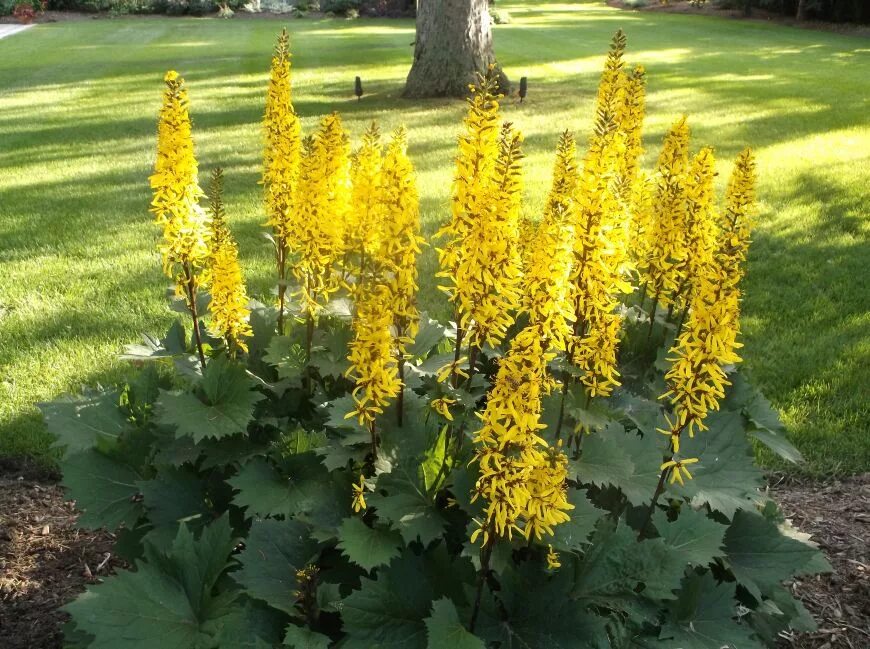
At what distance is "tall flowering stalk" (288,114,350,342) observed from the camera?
3.05 metres

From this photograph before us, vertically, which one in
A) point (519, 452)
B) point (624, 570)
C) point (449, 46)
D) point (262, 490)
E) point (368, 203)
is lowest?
point (624, 570)

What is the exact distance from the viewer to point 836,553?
4043mm

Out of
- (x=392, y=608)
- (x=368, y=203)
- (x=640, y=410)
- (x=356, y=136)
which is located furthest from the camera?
(x=356, y=136)

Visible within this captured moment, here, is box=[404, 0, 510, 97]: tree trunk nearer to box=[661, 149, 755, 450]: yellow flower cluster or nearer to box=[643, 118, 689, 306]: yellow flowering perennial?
box=[643, 118, 689, 306]: yellow flowering perennial

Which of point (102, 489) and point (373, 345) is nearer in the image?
point (373, 345)

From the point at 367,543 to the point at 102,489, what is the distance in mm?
1356

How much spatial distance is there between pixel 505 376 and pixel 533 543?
0.75m

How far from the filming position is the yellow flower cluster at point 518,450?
2.07 metres

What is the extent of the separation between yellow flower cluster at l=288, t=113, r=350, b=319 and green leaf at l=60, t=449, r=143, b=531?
1.11 meters

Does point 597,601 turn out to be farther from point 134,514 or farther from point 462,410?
point 134,514

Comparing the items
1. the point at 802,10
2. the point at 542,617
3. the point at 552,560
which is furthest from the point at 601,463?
the point at 802,10

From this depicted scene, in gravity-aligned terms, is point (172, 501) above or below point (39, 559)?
above

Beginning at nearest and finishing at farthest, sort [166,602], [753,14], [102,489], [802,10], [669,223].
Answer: [166,602] < [102,489] < [669,223] < [802,10] < [753,14]

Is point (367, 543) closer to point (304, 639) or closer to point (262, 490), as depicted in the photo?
point (304, 639)
